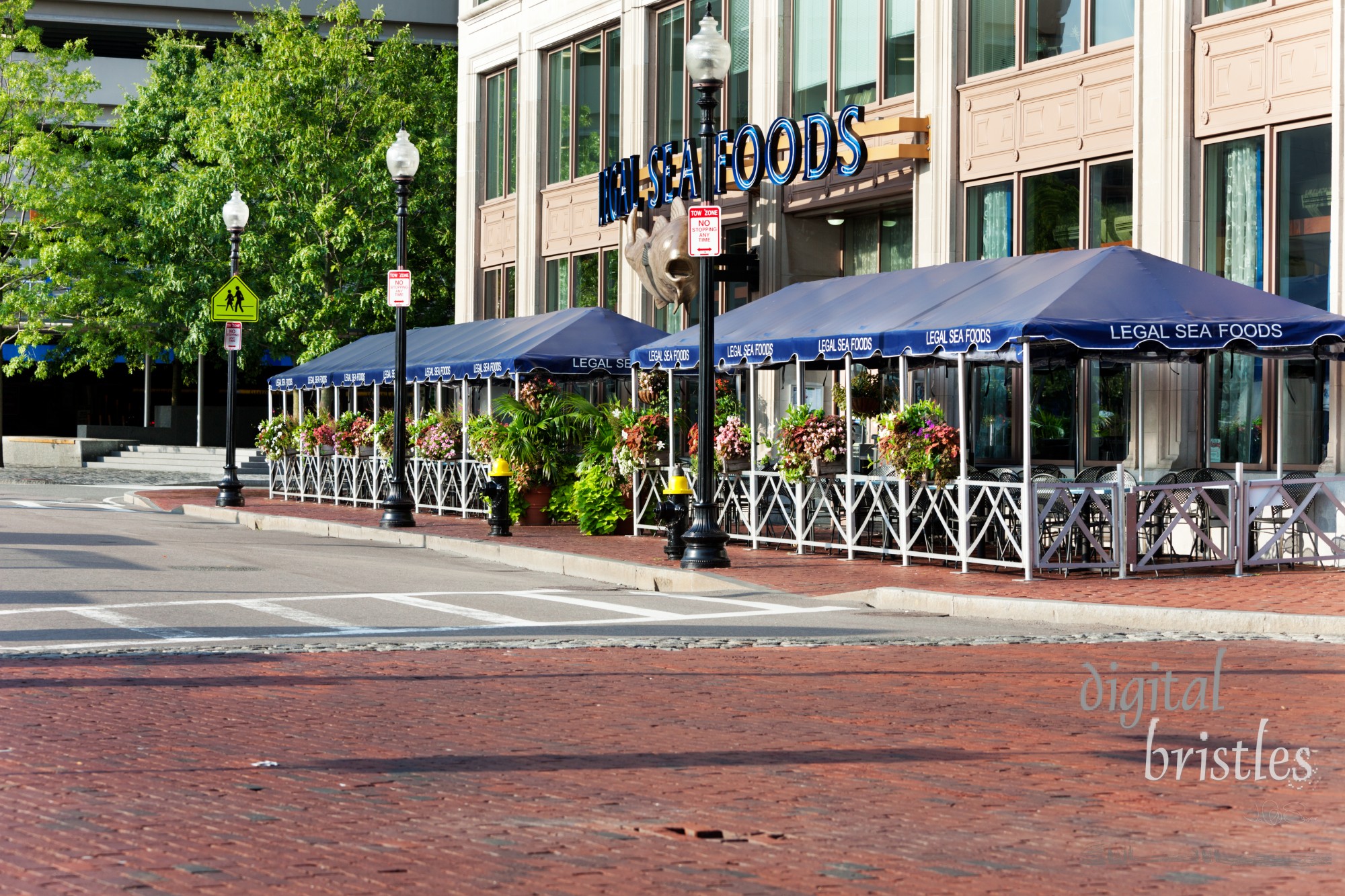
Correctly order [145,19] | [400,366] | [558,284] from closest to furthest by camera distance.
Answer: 1. [400,366]
2. [558,284]
3. [145,19]

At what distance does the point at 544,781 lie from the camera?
686 cm

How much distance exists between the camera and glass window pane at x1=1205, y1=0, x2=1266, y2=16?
1914cm

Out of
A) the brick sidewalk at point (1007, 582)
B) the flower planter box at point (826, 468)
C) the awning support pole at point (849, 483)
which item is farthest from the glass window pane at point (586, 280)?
the awning support pole at point (849, 483)

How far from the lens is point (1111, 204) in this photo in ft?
68.2

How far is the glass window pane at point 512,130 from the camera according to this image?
3594cm

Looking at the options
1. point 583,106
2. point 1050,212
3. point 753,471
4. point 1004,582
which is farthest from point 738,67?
point 1004,582

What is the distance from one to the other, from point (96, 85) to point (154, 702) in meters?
42.7

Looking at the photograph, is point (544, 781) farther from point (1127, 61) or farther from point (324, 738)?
point (1127, 61)

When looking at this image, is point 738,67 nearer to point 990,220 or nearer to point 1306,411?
point 990,220

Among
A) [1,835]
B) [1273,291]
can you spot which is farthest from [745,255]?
[1,835]

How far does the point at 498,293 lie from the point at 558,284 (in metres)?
3.10

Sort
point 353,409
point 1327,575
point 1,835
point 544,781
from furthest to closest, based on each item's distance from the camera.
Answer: point 353,409, point 1327,575, point 544,781, point 1,835

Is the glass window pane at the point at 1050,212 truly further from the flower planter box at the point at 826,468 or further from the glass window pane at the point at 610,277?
the glass window pane at the point at 610,277

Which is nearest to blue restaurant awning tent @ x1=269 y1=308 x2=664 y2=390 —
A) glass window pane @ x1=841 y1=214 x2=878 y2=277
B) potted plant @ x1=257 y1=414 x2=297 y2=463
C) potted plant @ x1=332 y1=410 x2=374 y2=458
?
potted plant @ x1=332 y1=410 x2=374 y2=458
